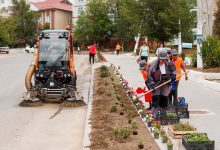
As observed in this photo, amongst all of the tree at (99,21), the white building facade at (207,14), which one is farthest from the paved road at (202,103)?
the tree at (99,21)

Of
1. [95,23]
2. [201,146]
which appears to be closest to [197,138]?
[201,146]

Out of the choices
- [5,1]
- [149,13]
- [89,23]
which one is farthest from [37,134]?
[5,1]

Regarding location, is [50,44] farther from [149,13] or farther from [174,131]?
[149,13]

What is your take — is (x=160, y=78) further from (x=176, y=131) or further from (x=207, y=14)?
(x=207, y=14)

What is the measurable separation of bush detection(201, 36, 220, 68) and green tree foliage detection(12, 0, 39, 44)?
70753 millimetres

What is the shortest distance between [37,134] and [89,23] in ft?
231

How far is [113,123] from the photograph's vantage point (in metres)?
11.5

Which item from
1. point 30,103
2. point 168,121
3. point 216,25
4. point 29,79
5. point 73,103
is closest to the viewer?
point 168,121

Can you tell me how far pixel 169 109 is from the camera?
11.9m

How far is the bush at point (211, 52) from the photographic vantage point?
23.8 m

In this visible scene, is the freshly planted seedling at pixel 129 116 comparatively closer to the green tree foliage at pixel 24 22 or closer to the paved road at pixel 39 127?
the paved road at pixel 39 127

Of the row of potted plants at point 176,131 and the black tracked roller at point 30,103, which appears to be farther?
the black tracked roller at point 30,103

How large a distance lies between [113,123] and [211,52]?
13609mm

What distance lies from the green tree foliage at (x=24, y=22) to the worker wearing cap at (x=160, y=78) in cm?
8228
